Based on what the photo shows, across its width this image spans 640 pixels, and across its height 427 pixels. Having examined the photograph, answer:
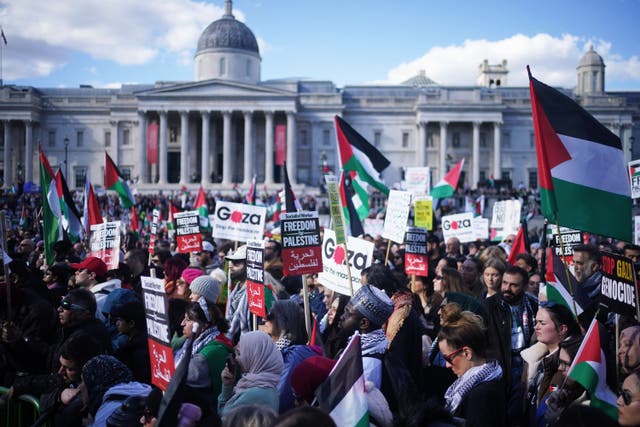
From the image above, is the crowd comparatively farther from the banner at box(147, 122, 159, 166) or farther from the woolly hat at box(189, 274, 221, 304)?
the banner at box(147, 122, 159, 166)

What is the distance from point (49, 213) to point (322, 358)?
9195 mm

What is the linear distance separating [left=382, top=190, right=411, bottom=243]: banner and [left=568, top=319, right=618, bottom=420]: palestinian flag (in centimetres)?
669

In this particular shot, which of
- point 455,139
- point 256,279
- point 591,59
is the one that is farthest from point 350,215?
point 591,59

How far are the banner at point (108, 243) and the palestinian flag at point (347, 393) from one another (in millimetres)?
7678

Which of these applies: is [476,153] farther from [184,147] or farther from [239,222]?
[239,222]

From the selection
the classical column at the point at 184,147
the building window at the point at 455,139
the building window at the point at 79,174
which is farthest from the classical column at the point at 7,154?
the building window at the point at 455,139

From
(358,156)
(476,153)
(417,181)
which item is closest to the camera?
(358,156)

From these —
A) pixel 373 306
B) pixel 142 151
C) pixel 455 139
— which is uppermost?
pixel 455 139

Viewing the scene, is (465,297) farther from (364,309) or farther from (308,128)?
(308,128)

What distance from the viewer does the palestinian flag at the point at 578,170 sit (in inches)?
231

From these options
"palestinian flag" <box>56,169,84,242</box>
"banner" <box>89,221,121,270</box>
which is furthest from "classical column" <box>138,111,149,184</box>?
"banner" <box>89,221,121,270</box>

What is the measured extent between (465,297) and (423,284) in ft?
6.88

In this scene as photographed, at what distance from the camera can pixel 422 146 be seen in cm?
5900

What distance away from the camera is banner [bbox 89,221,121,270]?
10.7m
